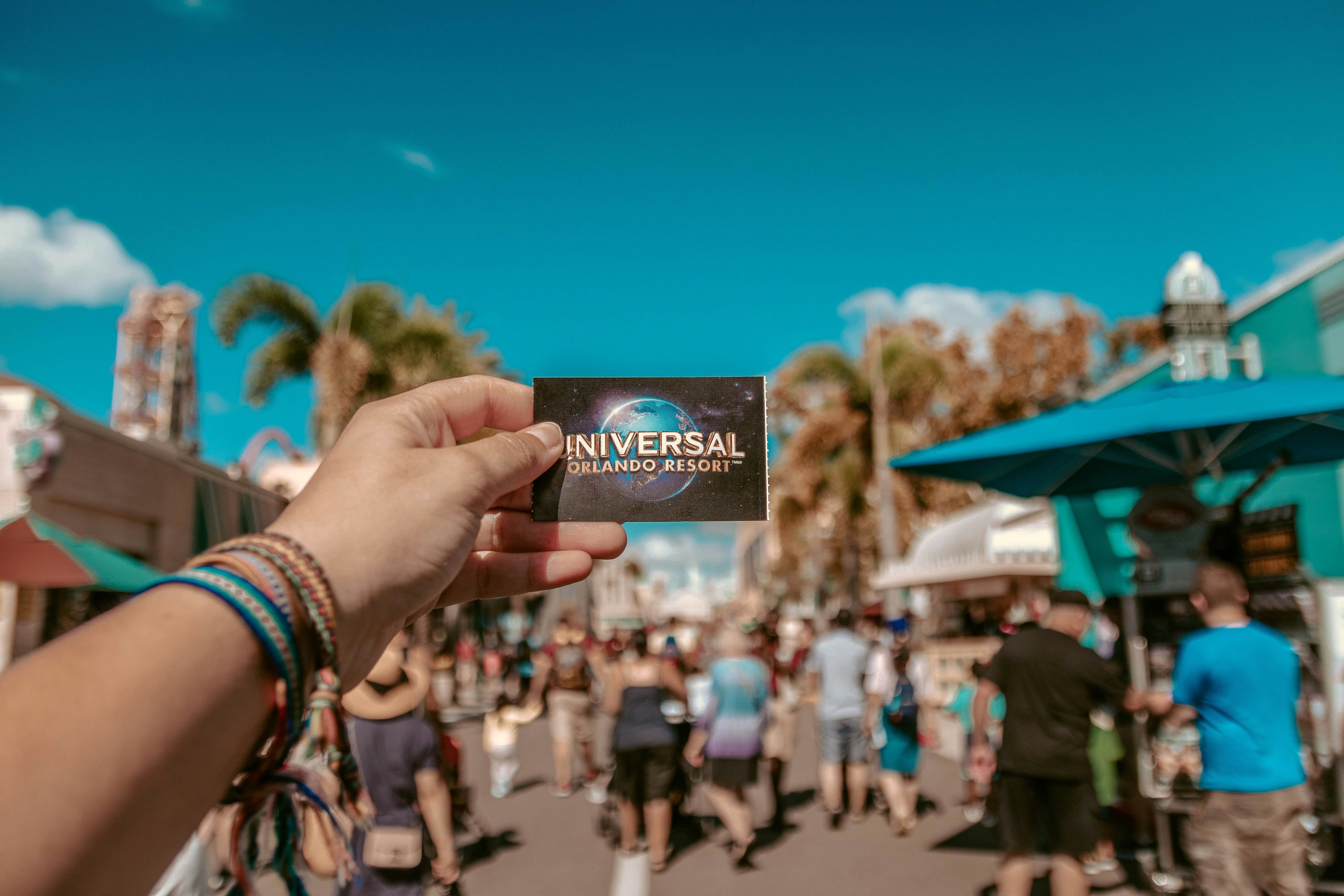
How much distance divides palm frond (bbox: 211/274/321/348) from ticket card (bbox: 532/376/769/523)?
53.1 ft

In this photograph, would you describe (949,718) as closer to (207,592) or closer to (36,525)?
(36,525)

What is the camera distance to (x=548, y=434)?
5.40 ft

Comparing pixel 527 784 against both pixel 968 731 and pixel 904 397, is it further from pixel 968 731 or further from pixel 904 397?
pixel 904 397

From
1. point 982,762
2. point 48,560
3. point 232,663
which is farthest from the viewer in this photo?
point 982,762

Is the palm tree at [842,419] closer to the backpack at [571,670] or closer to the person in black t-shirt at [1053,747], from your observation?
the backpack at [571,670]

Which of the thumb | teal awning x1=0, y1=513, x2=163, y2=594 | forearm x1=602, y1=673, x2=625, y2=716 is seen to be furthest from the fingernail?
forearm x1=602, y1=673, x2=625, y2=716

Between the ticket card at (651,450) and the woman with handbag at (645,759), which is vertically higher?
the ticket card at (651,450)

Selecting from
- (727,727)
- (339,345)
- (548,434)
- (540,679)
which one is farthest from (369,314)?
(548,434)

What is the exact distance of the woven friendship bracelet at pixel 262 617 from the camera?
3.02ft

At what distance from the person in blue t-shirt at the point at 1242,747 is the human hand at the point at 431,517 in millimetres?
3987

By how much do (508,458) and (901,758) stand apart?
25.1ft

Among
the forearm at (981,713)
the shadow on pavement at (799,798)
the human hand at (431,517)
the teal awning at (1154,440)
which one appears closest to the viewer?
the human hand at (431,517)

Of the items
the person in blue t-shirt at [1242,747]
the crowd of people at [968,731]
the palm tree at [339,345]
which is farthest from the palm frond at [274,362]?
the person in blue t-shirt at [1242,747]

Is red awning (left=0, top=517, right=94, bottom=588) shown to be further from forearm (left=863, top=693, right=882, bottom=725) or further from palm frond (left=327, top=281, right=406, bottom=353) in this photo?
palm frond (left=327, top=281, right=406, bottom=353)
